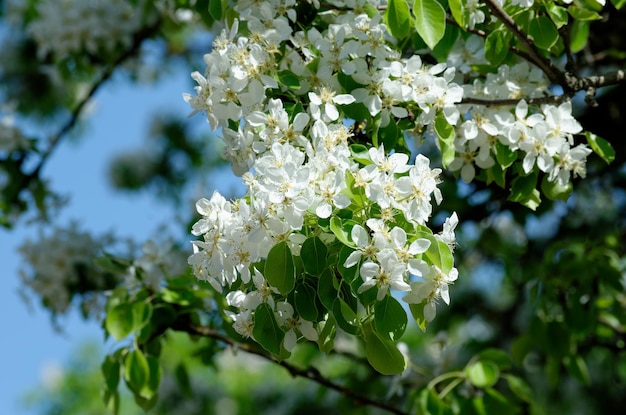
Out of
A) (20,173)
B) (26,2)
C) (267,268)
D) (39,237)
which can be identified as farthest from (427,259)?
(26,2)

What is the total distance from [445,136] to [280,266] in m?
0.56

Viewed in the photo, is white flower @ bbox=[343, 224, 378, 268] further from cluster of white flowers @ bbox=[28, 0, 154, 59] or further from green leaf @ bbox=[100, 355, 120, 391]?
cluster of white flowers @ bbox=[28, 0, 154, 59]

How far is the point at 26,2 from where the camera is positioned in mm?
5383

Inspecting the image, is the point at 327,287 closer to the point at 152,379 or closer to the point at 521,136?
the point at 521,136

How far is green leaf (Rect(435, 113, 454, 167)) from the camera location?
1.91 m

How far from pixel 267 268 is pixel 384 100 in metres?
0.51

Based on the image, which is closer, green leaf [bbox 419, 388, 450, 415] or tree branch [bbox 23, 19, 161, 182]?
green leaf [bbox 419, 388, 450, 415]

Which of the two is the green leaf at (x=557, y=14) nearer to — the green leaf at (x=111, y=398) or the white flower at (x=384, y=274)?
the white flower at (x=384, y=274)

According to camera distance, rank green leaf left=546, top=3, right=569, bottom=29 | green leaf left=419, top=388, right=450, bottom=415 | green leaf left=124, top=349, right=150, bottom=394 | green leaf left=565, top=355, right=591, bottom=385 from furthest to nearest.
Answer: green leaf left=565, top=355, right=591, bottom=385, green leaf left=419, top=388, right=450, bottom=415, green leaf left=124, top=349, right=150, bottom=394, green leaf left=546, top=3, right=569, bottom=29

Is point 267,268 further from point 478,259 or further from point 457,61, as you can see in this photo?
point 478,259

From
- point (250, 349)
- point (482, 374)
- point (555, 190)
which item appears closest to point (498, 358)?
point (482, 374)

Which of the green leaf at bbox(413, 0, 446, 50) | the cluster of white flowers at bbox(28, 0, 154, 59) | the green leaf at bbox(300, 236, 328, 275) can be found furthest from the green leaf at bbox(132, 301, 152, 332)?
the cluster of white flowers at bbox(28, 0, 154, 59)

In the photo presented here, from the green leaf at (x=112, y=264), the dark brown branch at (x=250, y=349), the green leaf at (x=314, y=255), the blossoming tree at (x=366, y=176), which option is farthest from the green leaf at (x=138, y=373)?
the green leaf at (x=314, y=255)

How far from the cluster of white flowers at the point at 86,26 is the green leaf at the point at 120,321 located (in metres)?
1.93
